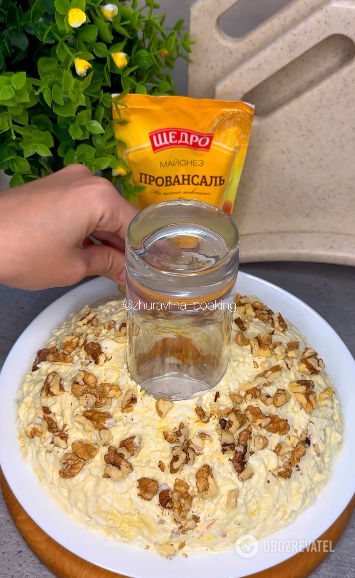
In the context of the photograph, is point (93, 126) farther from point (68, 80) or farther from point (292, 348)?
point (292, 348)

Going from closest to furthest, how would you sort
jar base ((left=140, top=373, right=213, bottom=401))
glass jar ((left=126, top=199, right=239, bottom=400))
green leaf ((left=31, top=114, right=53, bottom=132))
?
1. glass jar ((left=126, top=199, right=239, bottom=400))
2. jar base ((left=140, top=373, right=213, bottom=401))
3. green leaf ((left=31, top=114, right=53, bottom=132))

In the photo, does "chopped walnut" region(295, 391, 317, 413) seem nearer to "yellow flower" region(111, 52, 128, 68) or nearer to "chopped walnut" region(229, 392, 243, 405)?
"chopped walnut" region(229, 392, 243, 405)

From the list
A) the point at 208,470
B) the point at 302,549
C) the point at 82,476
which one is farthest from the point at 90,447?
the point at 302,549

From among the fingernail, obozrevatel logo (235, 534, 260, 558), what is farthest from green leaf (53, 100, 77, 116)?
obozrevatel logo (235, 534, 260, 558)

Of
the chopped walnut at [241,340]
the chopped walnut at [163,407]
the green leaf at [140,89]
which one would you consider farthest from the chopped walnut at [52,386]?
the green leaf at [140,89]

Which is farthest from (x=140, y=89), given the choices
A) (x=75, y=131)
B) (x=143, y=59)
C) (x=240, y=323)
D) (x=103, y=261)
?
(x=240, y=323)

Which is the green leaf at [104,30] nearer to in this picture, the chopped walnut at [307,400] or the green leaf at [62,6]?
the green leaf at [62,6]
